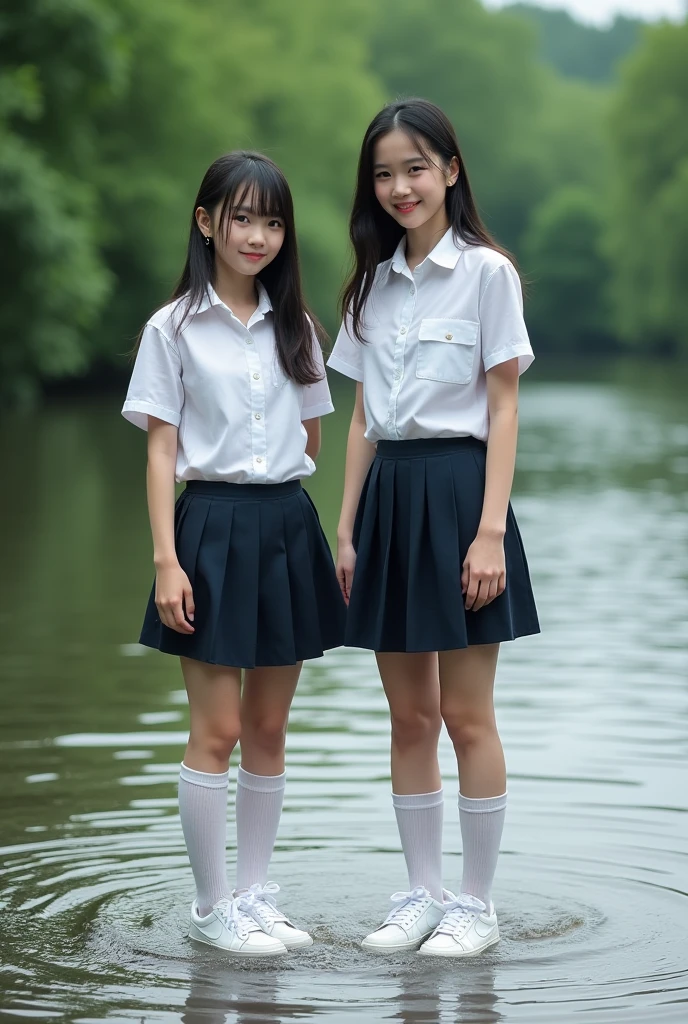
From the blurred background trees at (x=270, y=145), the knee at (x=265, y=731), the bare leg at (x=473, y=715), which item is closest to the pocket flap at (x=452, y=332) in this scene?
the bare leg at (x=473, y=715)

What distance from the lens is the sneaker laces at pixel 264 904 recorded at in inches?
149

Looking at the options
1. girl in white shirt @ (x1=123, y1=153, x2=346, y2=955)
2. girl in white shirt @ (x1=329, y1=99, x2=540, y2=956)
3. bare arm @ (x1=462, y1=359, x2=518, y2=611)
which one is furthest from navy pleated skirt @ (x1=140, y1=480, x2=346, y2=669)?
bare arm @ (x1=462, y1=359, x2=518, y2=611)

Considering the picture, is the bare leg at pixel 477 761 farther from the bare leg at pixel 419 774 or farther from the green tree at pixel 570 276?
the green tree at pixel 570 276

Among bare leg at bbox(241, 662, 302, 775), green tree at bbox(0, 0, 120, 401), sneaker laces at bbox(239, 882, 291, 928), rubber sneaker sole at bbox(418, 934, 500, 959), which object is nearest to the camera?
rubber sneaker sole at bbox(418, 934, 500, 959)

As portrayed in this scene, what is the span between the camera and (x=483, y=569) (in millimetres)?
3707

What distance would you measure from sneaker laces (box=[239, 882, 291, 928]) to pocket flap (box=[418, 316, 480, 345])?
49.7 inches

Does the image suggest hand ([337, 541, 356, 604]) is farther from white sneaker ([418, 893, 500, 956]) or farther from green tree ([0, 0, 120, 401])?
green tree ([0, 0, 120, 401])

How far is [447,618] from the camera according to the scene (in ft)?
12.2

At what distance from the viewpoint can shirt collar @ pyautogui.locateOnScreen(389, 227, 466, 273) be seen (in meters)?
3.80

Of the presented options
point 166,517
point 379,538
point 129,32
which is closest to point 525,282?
point 379,538

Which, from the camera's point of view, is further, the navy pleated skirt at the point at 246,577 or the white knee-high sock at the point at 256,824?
the white knee-high sock at the point at 256,824

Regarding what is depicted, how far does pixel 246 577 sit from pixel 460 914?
0.86 m

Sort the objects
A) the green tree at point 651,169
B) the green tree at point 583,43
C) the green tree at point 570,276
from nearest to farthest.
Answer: the green tree at point 651,169 → the green tree at point 570,276 → the green tree at point 583,43

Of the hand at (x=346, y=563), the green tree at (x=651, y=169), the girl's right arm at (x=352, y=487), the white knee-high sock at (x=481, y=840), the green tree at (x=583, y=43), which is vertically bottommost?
the white knee-high sock at (x=481, y=840)
